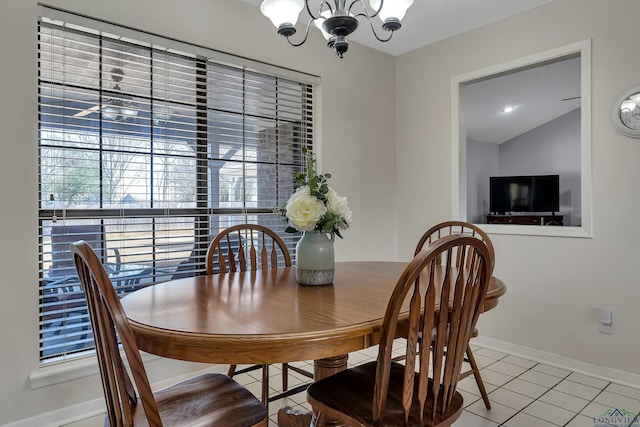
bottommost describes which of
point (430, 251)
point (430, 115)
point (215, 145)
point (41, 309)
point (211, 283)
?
point (41, 309)

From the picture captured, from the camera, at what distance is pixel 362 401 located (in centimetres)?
132

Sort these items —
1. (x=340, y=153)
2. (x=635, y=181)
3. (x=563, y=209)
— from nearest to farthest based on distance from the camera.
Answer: (x=635, y=181) → (x=340, y=153) → (x=563, y=209)

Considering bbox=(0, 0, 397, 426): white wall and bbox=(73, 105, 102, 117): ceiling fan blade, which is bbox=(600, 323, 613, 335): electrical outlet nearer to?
bbox=(0, 0, 397, 426): white wall

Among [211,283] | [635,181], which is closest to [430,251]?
[211,283]

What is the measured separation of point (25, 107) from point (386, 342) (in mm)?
2012

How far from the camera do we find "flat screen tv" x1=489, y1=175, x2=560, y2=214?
6.21 metres

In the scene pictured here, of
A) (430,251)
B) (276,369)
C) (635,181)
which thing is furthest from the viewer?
(276,369)

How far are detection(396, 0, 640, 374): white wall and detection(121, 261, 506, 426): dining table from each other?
1400 mm

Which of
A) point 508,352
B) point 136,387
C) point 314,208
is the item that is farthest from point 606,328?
point 136,387

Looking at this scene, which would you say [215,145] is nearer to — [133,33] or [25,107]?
[133,33]

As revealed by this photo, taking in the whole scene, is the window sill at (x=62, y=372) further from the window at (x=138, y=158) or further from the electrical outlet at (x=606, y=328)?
the electrical outlet at (x=606, y=328)

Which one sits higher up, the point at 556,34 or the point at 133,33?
the point at 556,34

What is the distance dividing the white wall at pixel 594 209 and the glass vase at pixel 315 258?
6.24 feet

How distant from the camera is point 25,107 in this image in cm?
200
